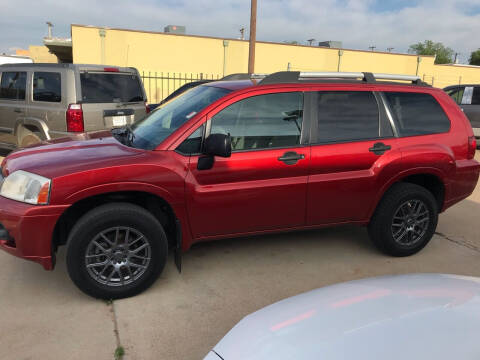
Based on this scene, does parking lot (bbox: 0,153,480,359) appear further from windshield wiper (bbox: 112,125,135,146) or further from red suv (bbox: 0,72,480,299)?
windshield wiper (bbox: 112,125,135,146)

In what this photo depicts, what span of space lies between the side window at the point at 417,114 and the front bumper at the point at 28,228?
3139mm

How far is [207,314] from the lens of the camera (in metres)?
3.04

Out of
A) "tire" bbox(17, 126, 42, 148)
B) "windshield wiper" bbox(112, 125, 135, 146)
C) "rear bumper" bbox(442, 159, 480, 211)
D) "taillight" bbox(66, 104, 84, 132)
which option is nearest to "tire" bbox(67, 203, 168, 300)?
"windshield wiper" bbox(112, 125, 135, 146)

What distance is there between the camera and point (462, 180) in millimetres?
4148

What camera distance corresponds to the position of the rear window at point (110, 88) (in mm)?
6219

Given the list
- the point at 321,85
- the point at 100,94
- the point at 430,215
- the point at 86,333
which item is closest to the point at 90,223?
the point at 86,333

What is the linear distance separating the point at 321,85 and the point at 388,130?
2.60ft

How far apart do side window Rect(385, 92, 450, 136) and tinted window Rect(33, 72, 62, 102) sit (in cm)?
488

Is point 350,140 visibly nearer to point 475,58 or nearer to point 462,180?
point 462,180

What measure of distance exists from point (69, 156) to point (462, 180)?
150 inches

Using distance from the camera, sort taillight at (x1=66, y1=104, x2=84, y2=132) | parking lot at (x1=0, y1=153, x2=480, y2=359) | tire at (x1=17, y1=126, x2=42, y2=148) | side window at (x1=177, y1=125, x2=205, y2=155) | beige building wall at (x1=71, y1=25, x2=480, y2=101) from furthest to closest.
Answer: beige building wall at (x1=71, y1=25, x2=480, y2=101) → tire at (x1=17, y1=126, x2=42, y2=148) → taillight at (x1=66, y1=104, x2=84, y2=132) → side window at (x1=177, y1=125, x2=205, y2=155) → parking lot at (x1=0, y1=153, x2=480, y2=359)

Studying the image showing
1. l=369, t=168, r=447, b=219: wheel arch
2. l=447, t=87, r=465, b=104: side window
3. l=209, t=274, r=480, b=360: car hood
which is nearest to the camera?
l=209, t=274, r=480, b=360: car hood

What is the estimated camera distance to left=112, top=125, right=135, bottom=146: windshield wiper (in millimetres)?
3539

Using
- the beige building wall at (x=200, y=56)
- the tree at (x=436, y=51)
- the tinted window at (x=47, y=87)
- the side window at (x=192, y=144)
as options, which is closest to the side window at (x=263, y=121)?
the side window at (x=192, y=144)
